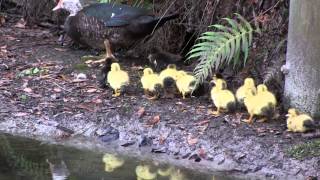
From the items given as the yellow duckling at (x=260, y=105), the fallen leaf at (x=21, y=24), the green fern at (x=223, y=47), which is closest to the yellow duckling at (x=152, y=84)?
the green fern at (x=223, y=47)

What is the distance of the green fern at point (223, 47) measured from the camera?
6707 millimetres

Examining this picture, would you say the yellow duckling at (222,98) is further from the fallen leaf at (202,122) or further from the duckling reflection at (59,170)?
the duckling reflection at (59,170)

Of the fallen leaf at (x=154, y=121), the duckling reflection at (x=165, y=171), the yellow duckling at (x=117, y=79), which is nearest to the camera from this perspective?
the duckling reflection at (x=165, y=171)

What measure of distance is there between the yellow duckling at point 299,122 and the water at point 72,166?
868mm

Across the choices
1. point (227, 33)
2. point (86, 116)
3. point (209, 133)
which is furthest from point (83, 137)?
point (227, 33)

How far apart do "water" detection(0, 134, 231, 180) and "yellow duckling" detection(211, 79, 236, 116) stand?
3.14 feet

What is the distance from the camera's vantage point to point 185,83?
664cm

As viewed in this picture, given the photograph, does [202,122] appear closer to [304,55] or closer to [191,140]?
[191,140]

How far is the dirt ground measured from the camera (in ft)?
18.2

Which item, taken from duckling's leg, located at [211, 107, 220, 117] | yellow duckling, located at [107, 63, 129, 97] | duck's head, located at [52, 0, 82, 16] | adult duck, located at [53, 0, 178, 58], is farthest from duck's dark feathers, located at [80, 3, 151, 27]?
duckling's leg, located at [211, 107, 220, 117]

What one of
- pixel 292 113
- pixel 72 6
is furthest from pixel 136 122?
pixel 72 6

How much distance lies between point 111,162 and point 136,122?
0.76 metres

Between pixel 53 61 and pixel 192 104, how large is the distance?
238cm

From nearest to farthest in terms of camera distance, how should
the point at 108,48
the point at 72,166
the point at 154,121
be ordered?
the point at 72,166
the point at 154,121
the point at 108,48
